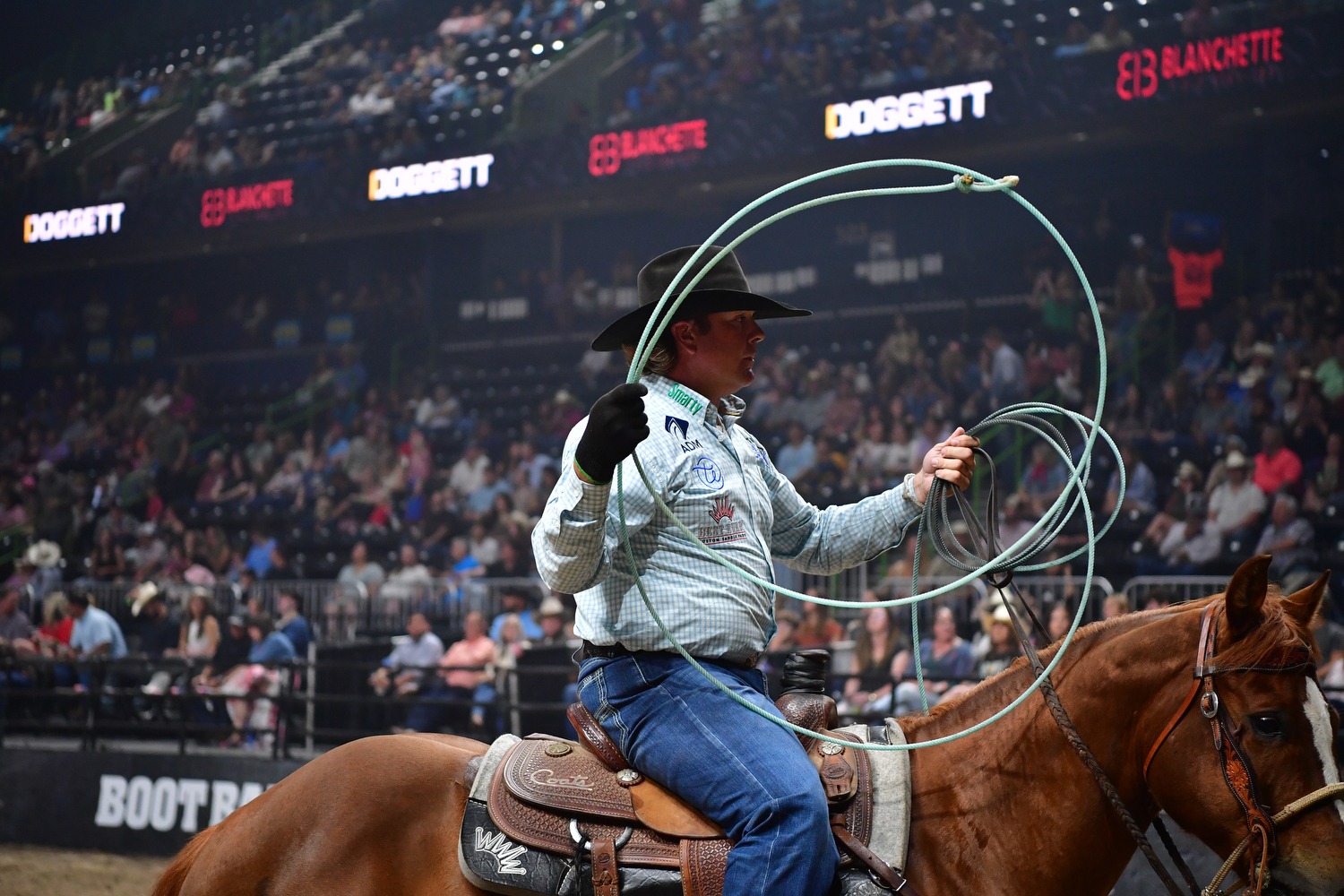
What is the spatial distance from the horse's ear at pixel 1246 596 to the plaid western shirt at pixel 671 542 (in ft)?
3.01

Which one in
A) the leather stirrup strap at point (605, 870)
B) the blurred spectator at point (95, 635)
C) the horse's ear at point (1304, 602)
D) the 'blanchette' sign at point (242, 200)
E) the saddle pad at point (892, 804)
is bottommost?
the blurred spectator at point (95, 635)

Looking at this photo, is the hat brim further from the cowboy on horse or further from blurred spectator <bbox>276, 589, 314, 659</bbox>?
blurred spectator <bbox>276, 589, 314, 659</bbox>

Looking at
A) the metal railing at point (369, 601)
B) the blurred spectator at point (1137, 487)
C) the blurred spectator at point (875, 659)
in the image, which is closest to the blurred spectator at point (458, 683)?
the metal railing at point (369, 601)

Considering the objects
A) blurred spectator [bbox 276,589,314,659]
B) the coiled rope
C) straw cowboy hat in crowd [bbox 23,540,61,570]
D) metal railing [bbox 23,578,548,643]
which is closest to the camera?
the coiled rope

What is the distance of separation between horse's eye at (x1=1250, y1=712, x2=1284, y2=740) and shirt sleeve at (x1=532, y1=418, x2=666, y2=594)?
118cm

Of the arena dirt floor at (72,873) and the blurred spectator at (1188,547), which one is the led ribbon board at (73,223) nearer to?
the arena dirt floor at (72,873)

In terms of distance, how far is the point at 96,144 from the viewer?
56.9ft

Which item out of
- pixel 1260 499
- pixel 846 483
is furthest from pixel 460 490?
pixel 1260 499

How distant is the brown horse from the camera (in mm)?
2145

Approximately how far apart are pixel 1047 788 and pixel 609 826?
87 centimetres

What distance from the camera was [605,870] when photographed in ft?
8.03

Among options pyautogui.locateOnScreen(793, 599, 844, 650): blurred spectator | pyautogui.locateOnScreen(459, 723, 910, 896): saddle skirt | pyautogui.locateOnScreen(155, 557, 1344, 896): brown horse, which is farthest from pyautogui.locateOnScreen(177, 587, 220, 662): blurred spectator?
pyautogui.locateOnScreen(459, 723, 910, 896): saddle skirt

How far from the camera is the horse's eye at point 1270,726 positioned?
214 centimetres

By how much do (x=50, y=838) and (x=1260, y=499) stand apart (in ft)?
30.7
